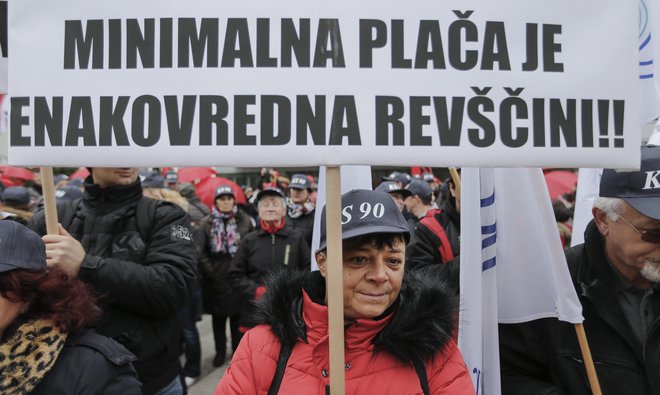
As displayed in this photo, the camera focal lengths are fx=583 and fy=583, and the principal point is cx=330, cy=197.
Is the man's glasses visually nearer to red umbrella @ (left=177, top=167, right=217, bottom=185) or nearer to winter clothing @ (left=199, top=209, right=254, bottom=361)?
winter clothing @ (left=199, top=209, right=254, bottom=361)

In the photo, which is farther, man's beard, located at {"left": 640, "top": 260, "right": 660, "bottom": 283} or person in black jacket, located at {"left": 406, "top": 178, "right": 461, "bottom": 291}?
person in black jacket, located at {"left": 406, "top": 178, "right": 461, "bottom": 291}

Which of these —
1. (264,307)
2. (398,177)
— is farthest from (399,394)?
(398,177)

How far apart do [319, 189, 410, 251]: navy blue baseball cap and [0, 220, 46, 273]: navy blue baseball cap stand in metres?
1.02

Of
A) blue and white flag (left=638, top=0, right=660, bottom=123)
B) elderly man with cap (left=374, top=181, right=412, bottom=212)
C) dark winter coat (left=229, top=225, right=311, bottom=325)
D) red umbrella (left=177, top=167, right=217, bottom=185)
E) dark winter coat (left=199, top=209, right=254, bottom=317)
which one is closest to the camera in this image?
blue and white flag (left=638, top=0, right=660, bottom=123)

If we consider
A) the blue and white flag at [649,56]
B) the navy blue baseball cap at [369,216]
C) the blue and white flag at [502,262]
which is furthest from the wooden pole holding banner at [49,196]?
the blue and white flag at [649,56]

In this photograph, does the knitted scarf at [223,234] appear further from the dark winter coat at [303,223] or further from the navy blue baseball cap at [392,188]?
the navy blue baseball cap at [392,188]

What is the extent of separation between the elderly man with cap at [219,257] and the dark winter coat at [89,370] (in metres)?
4.36

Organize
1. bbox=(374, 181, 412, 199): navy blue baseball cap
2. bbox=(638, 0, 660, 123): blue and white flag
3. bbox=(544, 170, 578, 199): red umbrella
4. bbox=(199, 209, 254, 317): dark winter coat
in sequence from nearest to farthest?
bbox=(638, 0, 660, 123): blue and white flag < bbox=(199, 209, 254, 317): dark winter coat < bbox=(374, 181, 412, 199): navy blue baseball cap < bbox=(544, 170, 578, 199): red umbrella

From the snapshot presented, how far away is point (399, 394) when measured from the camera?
183 centimetres

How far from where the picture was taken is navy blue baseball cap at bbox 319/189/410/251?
1.94m

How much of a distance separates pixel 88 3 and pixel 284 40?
60 centimetres

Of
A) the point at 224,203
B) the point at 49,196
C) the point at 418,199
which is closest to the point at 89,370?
the point at 49,196

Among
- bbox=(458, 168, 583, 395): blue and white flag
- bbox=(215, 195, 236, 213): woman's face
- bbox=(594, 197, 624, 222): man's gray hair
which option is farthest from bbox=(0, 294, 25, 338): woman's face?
bbox=(215, 195, 236, 213): woman's face

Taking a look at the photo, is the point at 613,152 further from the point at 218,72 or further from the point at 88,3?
the point at 88,3
